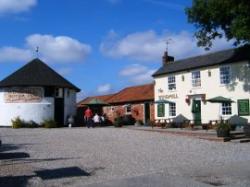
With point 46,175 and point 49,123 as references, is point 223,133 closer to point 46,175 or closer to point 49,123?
point 46,175

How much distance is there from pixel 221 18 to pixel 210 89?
24.8 feet

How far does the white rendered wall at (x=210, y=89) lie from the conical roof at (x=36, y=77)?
9.79 metres

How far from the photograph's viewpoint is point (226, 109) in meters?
31.2

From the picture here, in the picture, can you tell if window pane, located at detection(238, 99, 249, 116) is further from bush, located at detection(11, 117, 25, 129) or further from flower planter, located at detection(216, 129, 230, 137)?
bush, located at detection(11, 117, 25, 129)

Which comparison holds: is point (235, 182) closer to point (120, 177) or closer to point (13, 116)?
point (120, 177)

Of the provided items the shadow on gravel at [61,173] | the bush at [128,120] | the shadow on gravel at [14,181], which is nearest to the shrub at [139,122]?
the bush at [128,120]

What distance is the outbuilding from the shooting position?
38438 millimetres

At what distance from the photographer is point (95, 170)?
11945mm

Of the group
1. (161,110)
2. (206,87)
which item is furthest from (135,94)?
(206,87)

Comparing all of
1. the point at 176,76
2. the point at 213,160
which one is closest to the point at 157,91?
the point at 176,76

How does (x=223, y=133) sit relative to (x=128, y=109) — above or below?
below

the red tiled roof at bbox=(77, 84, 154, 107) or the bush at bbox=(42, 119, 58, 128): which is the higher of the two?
the red tiled roof at bbox=(77, 84, 154, 107)

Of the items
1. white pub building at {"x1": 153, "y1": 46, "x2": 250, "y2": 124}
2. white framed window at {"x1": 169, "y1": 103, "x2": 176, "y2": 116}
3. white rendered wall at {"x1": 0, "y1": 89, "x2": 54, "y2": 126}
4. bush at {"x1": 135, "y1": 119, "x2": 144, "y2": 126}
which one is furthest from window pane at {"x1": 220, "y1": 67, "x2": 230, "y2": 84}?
white rendered wall at {"x1": 0, "y1": 89, "x2": 54, "y2": 126}

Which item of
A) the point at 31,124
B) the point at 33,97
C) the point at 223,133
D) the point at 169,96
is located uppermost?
the point at 33,97
